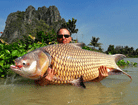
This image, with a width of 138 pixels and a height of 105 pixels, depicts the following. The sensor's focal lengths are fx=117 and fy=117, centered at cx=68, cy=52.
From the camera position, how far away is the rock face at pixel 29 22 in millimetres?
65569

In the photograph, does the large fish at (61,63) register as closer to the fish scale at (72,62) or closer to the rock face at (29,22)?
Result: the fish scale at (72,62)

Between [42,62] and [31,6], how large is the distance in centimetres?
9371

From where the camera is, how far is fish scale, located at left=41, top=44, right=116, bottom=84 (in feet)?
7.94

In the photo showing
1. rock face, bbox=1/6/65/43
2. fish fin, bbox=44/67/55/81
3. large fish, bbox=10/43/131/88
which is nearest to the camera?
large fish, bbox=10/43/131/88

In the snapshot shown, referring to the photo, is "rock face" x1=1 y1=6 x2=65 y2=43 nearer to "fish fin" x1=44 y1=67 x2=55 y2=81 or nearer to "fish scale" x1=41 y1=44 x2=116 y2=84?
"fish scale" x1=41 y1=44 x2=116 y2=84

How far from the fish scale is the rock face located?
5797cm

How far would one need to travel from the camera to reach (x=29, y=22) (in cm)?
7288

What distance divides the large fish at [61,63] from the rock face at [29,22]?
190 feet

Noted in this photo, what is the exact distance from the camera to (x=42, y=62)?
90.5 inches

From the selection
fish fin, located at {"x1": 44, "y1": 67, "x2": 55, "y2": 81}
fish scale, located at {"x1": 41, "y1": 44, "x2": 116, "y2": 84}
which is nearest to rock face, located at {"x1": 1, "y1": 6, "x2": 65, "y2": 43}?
fish scale, located at {"x1": 41, "y1": 44, "x2": 116, "y2": 84}

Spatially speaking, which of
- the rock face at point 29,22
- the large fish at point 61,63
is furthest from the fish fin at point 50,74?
the rock face at point 29,22

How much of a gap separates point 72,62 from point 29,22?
76.9 metres

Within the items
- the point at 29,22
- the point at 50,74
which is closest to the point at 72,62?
the point at 50,74

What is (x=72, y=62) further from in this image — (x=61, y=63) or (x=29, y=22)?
(x=29, y=22)
